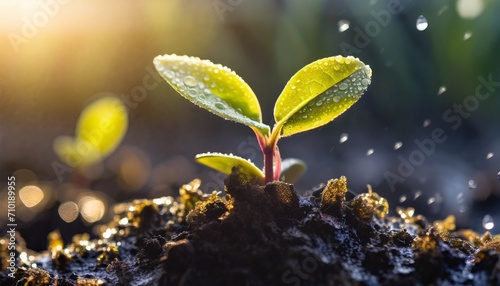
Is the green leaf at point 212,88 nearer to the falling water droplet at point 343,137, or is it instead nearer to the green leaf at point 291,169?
the green leaf at point 291,169

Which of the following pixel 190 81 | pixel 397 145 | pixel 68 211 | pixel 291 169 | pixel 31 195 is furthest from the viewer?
pixel 397 145

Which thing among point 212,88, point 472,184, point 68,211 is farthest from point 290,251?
point 68,211

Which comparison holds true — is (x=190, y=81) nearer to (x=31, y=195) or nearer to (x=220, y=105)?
(x=220, y=105)

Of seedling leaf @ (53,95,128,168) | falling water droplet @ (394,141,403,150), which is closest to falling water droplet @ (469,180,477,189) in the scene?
falling water droplet @ (394,141,403,150)

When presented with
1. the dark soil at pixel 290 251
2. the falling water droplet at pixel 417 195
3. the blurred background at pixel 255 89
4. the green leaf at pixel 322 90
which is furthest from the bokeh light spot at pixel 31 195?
the green leaf at pixel 322 90

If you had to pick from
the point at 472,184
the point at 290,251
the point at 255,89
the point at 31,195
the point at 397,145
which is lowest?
the point at 290,251

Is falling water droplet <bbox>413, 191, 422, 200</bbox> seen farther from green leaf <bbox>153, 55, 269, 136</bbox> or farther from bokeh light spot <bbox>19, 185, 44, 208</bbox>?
bokeh light spot <bbox>19, 185, 44, 208</bbox>
